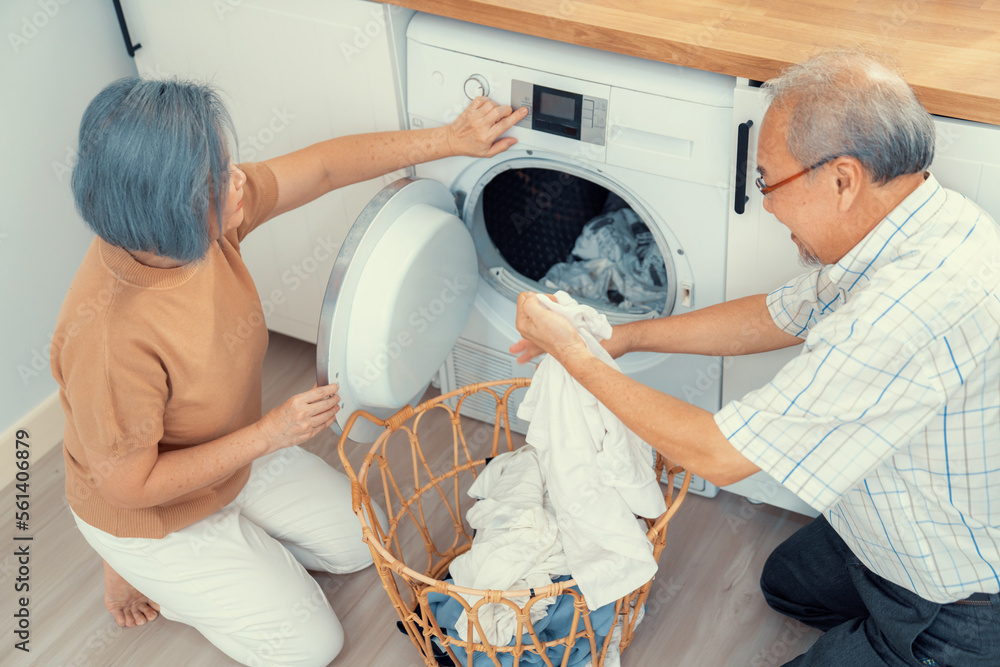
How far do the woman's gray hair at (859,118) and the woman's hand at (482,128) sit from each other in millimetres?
533

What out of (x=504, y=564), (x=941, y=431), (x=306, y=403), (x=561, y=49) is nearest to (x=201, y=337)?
(x=306, y=403)

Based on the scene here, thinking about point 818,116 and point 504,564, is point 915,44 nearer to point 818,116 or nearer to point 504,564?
point 818,116

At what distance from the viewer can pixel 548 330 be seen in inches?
53.9

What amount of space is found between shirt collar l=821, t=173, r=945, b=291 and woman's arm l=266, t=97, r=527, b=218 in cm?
64

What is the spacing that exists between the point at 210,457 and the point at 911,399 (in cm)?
102

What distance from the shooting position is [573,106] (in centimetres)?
152

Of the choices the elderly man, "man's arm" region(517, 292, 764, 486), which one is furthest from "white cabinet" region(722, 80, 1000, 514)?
"man's arm" region(517, 292, 764, 486)

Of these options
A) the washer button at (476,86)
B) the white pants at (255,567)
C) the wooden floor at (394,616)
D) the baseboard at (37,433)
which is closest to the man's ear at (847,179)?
the washer button at (476,86)

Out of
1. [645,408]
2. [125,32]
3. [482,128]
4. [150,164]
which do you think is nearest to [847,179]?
[645,408]

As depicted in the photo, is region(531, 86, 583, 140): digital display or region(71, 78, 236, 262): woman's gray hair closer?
region(71, 78, 236, 262): woman's gray hair

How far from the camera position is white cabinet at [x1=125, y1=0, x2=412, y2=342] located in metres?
1.67

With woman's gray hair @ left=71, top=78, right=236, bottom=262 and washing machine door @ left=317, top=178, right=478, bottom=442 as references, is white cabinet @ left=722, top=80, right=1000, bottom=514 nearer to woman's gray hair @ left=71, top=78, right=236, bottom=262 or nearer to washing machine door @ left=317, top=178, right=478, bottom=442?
washing machine door @ left=317, top=178, right=478, bottom=442

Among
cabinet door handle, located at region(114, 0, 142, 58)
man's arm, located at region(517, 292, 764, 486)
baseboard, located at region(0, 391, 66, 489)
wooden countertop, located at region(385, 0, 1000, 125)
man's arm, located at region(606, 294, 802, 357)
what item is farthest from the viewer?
Answer: baseboard, located at region(0, 391, 66, 489)

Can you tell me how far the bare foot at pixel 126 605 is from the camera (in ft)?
5.84
